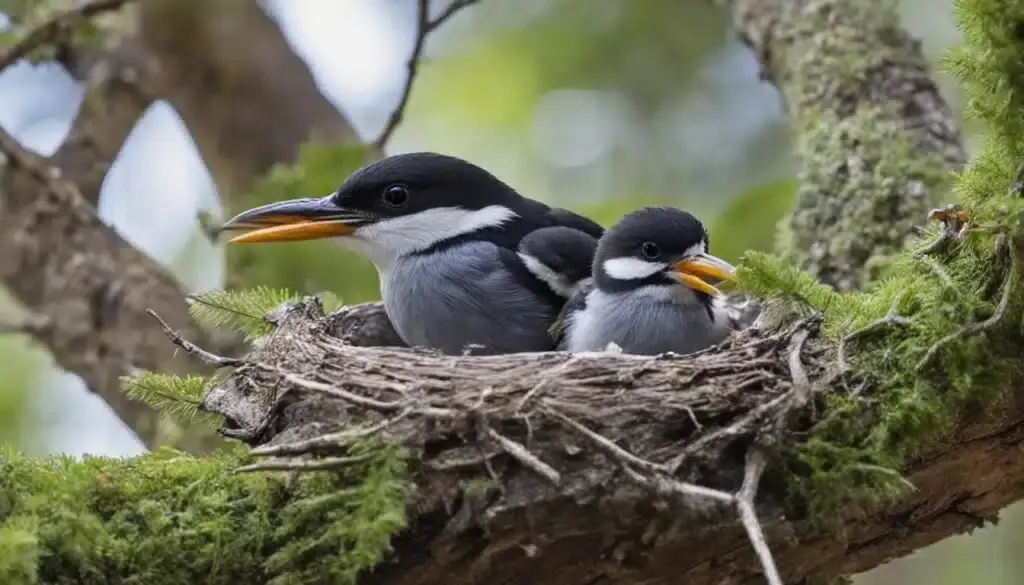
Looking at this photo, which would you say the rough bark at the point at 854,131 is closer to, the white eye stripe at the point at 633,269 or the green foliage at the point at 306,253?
the green foliage at the point at 306,253

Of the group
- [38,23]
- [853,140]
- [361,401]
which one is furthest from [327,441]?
[38,23]

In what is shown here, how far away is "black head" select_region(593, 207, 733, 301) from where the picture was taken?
4141 mm

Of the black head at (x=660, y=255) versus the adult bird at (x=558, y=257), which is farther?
the adult bird at (x=558, y=257)

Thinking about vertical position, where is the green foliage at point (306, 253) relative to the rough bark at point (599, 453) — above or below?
above

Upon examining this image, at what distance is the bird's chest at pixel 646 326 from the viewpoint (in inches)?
161

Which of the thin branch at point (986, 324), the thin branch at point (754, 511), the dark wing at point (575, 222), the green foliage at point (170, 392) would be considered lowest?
the thin branch at point (754, 511)

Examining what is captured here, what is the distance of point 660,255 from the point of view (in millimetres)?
4180

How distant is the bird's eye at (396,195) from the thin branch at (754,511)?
2.13 m

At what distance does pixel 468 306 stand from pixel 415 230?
396 millimetres

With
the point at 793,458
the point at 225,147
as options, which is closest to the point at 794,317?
the point at 793,458

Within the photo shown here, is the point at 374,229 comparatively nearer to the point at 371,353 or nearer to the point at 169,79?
the point at 371,353

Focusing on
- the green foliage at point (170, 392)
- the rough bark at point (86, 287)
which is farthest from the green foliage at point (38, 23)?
the green foliage at point (170, 392)

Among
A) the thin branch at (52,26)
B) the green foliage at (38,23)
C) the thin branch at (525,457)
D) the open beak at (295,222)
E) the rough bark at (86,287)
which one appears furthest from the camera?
the rough bark at (86,287)

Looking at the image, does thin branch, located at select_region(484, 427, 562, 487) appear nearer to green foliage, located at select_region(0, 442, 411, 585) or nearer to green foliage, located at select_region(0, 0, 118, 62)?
green foliage, located at select_region(0, 442, 411, 585)
